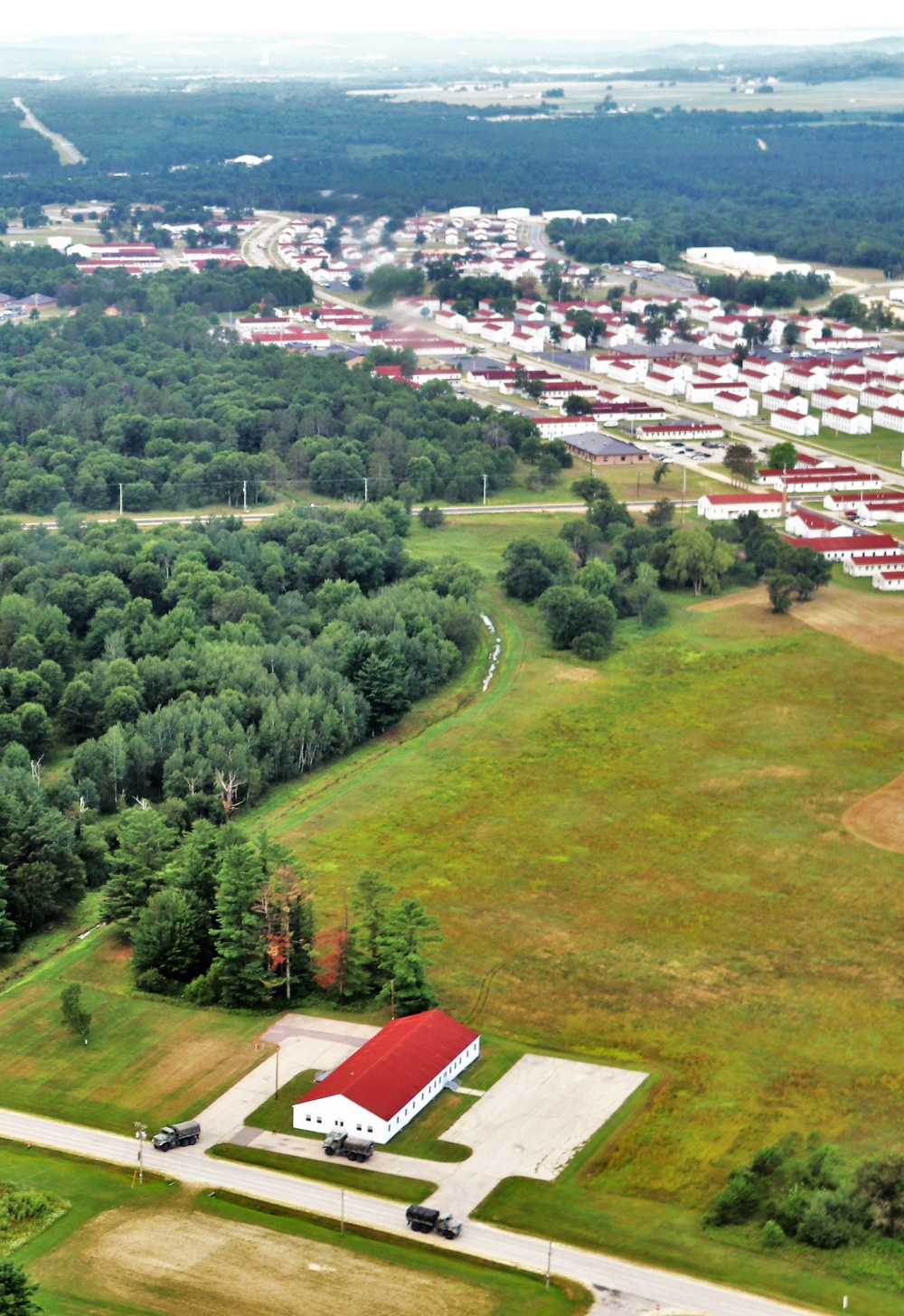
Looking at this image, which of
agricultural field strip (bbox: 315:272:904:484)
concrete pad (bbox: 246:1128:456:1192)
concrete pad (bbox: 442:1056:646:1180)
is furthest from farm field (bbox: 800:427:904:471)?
concrete pad (bbox: 246:1128:456:1192)

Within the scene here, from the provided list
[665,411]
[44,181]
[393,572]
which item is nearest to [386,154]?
[44,181]

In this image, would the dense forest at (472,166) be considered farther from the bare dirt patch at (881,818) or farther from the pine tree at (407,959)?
the pine tree at (407,959)

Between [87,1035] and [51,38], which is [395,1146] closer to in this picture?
[87,1035]

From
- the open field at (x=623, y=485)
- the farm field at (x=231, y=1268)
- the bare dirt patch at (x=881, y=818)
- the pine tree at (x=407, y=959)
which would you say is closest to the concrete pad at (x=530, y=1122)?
the farm field at (x=231, y=1268)

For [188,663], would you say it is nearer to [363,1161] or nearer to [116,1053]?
[116,1053]

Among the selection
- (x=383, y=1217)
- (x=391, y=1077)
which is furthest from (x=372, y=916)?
(x=383, y=1217)
